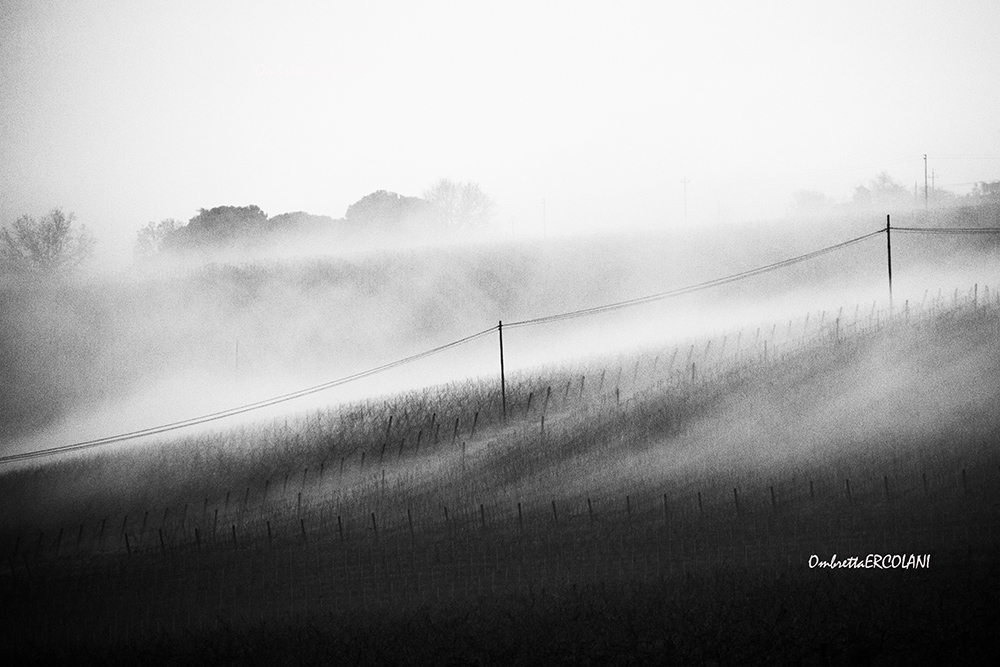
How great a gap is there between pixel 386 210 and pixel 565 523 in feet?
258

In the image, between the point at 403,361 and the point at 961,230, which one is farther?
the point at 961,230

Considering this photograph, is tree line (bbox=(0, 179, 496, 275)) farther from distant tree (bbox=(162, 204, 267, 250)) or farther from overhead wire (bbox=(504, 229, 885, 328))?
overhead wire (bbox=(504, 229, 885, 328))

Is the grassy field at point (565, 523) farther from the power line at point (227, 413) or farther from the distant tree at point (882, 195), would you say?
the distant tree at point (882, 195)

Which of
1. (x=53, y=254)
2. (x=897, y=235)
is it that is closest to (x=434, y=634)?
(x=897, y=235)

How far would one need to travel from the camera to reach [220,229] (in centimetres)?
8612

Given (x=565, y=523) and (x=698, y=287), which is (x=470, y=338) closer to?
(x=698, y=287)

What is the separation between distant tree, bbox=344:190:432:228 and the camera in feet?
308

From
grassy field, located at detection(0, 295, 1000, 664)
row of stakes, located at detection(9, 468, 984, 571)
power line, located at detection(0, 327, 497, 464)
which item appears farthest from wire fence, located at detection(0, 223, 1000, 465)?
row of stakes, located at detection(9, 468, 984, 571)

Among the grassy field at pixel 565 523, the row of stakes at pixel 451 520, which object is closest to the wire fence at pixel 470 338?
the grassy field at pixel 565 523

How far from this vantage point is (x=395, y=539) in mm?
22406

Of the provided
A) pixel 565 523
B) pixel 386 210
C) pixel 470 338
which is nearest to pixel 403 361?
pixel 470 338

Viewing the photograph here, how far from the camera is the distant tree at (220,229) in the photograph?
83000mm

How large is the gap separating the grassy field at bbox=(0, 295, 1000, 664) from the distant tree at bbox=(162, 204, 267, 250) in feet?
171

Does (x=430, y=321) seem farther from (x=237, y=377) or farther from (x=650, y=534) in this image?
(x=650, y=534)
